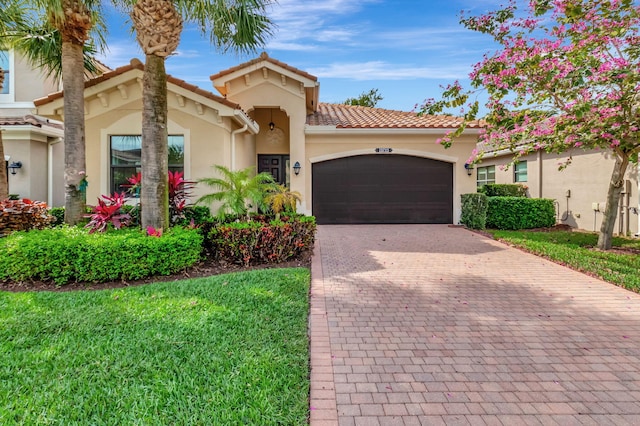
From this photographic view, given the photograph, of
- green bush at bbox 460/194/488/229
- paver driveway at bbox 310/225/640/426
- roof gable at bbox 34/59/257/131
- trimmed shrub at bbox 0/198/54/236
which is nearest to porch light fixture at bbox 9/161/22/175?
roof gable at bbox 34/59/257/131

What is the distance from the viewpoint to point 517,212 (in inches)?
546

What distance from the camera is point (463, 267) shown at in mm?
7895

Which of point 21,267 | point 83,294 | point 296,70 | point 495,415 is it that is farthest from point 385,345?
point 296,70

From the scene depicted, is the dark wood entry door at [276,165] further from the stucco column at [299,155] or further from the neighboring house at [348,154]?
the stucco column at [299,155]

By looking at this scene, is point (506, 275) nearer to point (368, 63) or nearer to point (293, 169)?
point (293, 169)

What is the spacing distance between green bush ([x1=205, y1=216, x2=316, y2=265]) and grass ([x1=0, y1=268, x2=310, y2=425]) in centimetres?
193

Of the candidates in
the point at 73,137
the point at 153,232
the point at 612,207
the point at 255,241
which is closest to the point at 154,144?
the point at 153,232

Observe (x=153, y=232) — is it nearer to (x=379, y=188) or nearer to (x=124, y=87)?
(x=124, y=87)

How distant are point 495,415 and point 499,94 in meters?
7.78

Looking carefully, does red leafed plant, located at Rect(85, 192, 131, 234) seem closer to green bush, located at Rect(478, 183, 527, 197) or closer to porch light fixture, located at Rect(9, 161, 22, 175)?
porch light fixture, located at Rect(9, 161, 22, 175)

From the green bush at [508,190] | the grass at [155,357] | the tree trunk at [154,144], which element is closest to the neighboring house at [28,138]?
the tree trunk at [154,144]

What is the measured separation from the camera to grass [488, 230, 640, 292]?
695 centimetres

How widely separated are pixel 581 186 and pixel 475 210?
4814 mm

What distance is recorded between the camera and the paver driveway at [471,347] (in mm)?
2949
